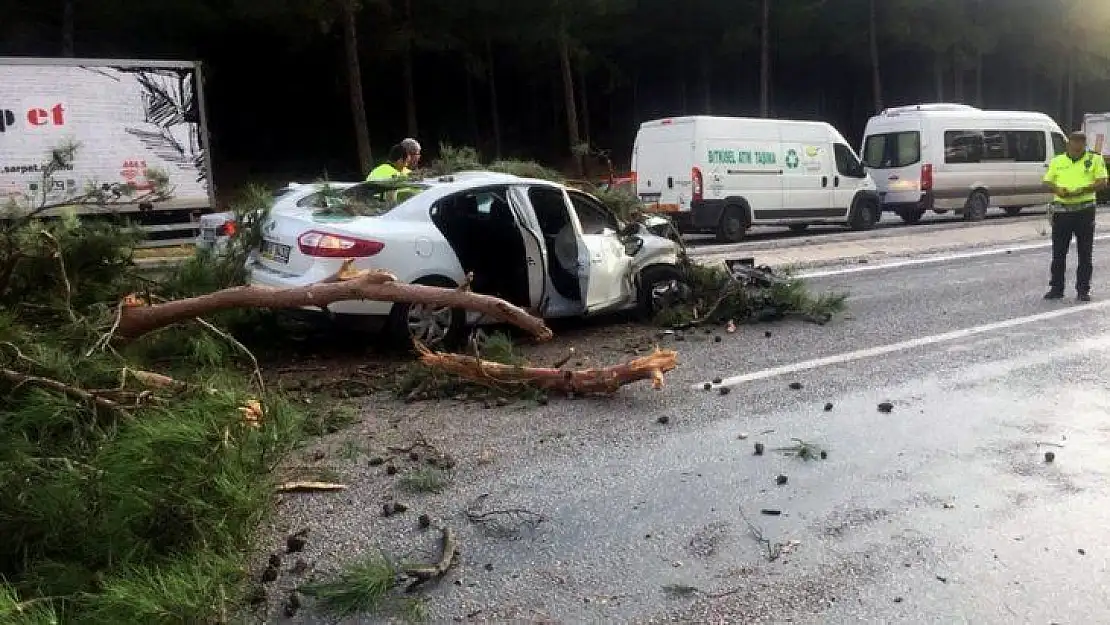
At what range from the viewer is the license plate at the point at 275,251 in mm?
6996

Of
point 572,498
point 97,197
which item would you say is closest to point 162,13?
point 97,197

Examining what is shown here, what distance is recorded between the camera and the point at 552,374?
6293 mm

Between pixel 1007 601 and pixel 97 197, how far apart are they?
559 cm

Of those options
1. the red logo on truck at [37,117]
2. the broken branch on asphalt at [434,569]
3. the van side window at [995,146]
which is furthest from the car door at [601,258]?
the van side window at [995,146]

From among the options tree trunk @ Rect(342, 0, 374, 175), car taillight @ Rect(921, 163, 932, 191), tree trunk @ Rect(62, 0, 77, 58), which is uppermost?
tree trunk @ Rect(62, 0, 77, 58)

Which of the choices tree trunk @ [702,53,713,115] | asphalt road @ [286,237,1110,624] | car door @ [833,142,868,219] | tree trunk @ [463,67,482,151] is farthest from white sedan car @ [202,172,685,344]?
tree trunk @ [702,53,713,115]

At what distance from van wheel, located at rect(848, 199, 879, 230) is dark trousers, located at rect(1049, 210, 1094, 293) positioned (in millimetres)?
9171

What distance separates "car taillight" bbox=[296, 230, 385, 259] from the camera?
6.82 meters

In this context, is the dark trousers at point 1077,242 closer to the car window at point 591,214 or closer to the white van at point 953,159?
the car window at point 591,214

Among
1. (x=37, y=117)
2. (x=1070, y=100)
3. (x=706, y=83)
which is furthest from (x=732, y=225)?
(x=1070, y=100)

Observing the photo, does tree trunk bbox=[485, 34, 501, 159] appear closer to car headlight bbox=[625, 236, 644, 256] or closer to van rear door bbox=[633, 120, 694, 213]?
van rear door bbox=[633, 120, 694, 213]

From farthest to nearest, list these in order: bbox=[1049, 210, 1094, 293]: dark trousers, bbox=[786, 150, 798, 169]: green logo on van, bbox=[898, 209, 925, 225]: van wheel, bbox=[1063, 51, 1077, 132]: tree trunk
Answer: bbox=[1063, 51, 1077, 132]: tree trunk → bbox=[898, 209, 925, 225]: van wheel → bbox=[786, 150, 798, 169]: green logo on van → bbox=[1049, 210, 1094, 293]: dark trousers

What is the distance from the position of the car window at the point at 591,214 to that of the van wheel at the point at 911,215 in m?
13.6

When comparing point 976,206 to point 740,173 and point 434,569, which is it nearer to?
point 740,173
